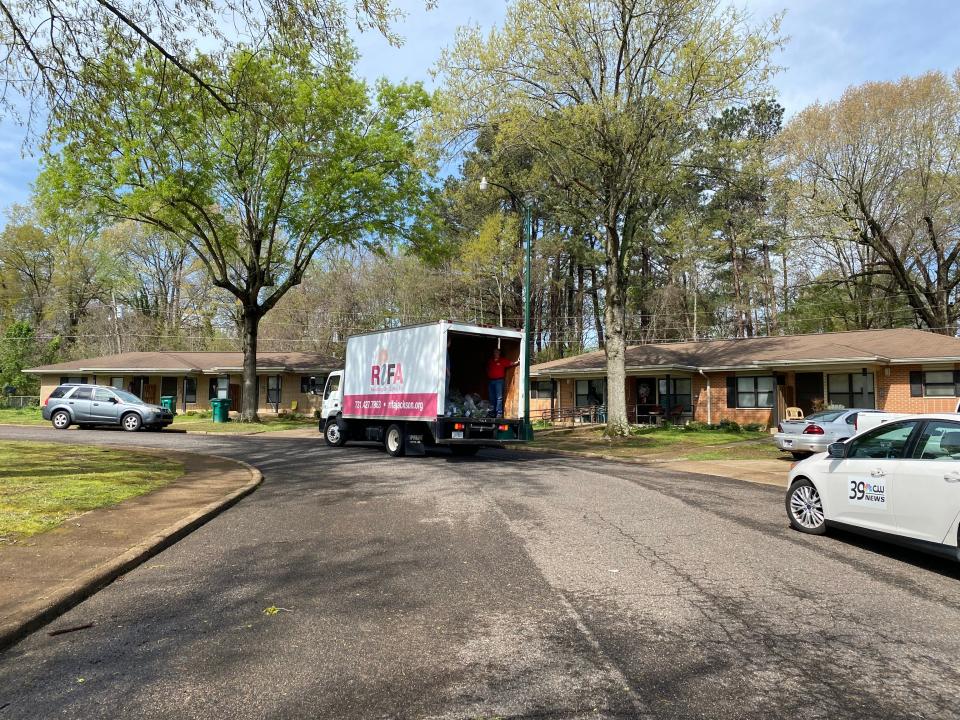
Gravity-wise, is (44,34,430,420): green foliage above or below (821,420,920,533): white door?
above

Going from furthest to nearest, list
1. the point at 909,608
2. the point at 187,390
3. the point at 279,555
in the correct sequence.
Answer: the point at 187,390 → the point at 279,555 → the point at 909,608

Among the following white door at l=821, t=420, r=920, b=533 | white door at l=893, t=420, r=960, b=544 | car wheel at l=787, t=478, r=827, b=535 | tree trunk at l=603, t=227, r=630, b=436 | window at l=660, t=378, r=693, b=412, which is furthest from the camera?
window at l=660, t=378, r=693, b=412

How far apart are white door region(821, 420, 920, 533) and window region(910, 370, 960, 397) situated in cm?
2210

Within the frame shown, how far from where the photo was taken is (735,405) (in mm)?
30438

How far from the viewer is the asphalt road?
355cm

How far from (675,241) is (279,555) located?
116 feet

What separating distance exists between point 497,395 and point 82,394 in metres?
18.1

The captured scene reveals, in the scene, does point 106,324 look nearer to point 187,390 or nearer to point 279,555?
point 187,390

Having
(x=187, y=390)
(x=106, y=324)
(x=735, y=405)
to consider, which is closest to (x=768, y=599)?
(x=735, y=405)

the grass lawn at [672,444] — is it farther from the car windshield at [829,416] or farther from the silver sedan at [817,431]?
the car windshield at [829,416]

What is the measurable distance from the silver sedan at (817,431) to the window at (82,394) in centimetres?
2453

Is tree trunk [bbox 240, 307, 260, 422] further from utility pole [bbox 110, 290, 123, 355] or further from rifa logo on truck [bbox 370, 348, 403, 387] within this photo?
utility pole [bbox 110, 290, 123, 355]

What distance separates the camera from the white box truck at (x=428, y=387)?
15914 millimetres

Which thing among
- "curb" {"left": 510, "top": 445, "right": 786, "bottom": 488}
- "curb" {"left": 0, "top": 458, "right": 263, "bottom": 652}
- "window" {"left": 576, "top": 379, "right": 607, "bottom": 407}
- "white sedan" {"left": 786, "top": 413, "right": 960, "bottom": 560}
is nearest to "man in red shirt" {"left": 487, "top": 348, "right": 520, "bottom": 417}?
"curb" {"left": 510, "top": 445, "right": 786, "bottom": 488}
